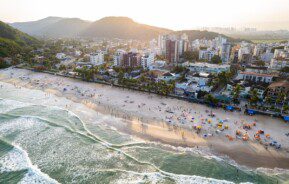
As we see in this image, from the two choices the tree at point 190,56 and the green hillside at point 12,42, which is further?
the green hillside at point 12,42

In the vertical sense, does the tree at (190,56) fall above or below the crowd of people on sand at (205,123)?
above

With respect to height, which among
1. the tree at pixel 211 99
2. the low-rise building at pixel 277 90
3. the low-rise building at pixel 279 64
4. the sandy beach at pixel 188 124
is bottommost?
the sandy beach at pixel 188 124

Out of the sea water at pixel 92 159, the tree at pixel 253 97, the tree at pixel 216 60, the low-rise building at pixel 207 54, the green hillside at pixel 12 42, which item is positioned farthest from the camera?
the green hillside at pixel 12 42

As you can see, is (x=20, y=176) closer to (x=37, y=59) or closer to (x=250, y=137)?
(x=250, y=137)

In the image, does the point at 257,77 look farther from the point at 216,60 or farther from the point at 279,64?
the point at 216,60

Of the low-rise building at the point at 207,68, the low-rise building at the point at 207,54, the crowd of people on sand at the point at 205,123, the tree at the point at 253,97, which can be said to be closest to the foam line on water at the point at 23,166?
the crowd of people on sand at the point at 205,123

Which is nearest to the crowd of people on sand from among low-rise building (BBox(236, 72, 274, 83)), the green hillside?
low-rise building (BBox(236, 72, 274, 83))

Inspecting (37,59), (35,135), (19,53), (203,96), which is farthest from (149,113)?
(19,53)

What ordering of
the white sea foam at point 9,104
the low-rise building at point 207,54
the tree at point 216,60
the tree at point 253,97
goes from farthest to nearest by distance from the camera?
the low-rise building at point 207,54
the tree at point 216,60
the white sea foam at point 9,104
the tree at point 253,97

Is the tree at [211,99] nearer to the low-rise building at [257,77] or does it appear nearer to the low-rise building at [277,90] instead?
the low-rise building at [277,90]
